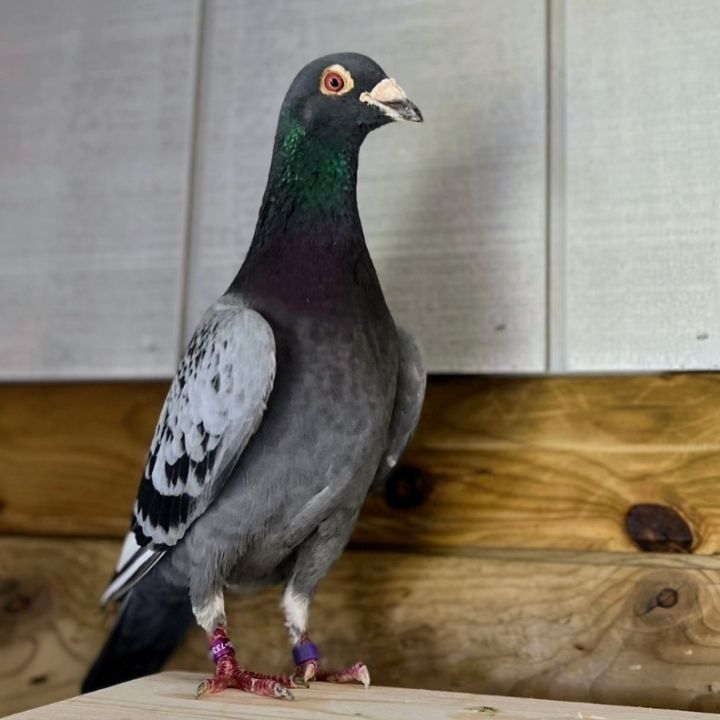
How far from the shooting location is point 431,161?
1.66m

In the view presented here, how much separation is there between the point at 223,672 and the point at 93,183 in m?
1.09

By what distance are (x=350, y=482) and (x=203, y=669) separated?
626 millimetres

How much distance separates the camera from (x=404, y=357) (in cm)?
139

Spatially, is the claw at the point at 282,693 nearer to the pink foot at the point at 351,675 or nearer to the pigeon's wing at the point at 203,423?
the pink foot at the point at 351,675

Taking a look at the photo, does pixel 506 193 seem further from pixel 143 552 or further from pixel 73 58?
pixel 73 58

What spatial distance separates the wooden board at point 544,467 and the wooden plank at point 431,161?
3.2 inches

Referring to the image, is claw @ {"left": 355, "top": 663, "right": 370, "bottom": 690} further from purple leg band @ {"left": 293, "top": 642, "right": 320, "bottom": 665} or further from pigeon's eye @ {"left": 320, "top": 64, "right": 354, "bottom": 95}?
pigeon's eye @ {"left": 320, "top": 64, "right": 354, "bottom": 95}

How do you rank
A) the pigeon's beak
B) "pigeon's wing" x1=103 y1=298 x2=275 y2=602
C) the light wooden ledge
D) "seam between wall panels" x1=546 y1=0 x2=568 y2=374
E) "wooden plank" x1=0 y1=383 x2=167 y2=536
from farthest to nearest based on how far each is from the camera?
"wooden plank" x1=0 y1=383 x2=167 y2=536
"seam between wall panels" x1=546 y1=0 x2=568 y2=374
the pigeon's beak
"pigeon's wing" x1=103 y1=298 x2=275 y2=602
the light wooden ledge

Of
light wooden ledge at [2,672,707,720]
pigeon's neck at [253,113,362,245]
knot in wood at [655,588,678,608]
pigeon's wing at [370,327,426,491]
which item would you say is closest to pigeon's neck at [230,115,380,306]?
pigeon's neck at [253,113,362,245]

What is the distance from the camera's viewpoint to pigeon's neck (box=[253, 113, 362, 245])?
1.31 m

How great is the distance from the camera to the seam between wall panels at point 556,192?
154 cm

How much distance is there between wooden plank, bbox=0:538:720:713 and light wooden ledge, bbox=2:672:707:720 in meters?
0.09

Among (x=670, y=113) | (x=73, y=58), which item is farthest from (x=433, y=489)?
(x=73, y=58)

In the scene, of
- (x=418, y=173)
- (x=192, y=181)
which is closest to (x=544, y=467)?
(x=418, y=173)
